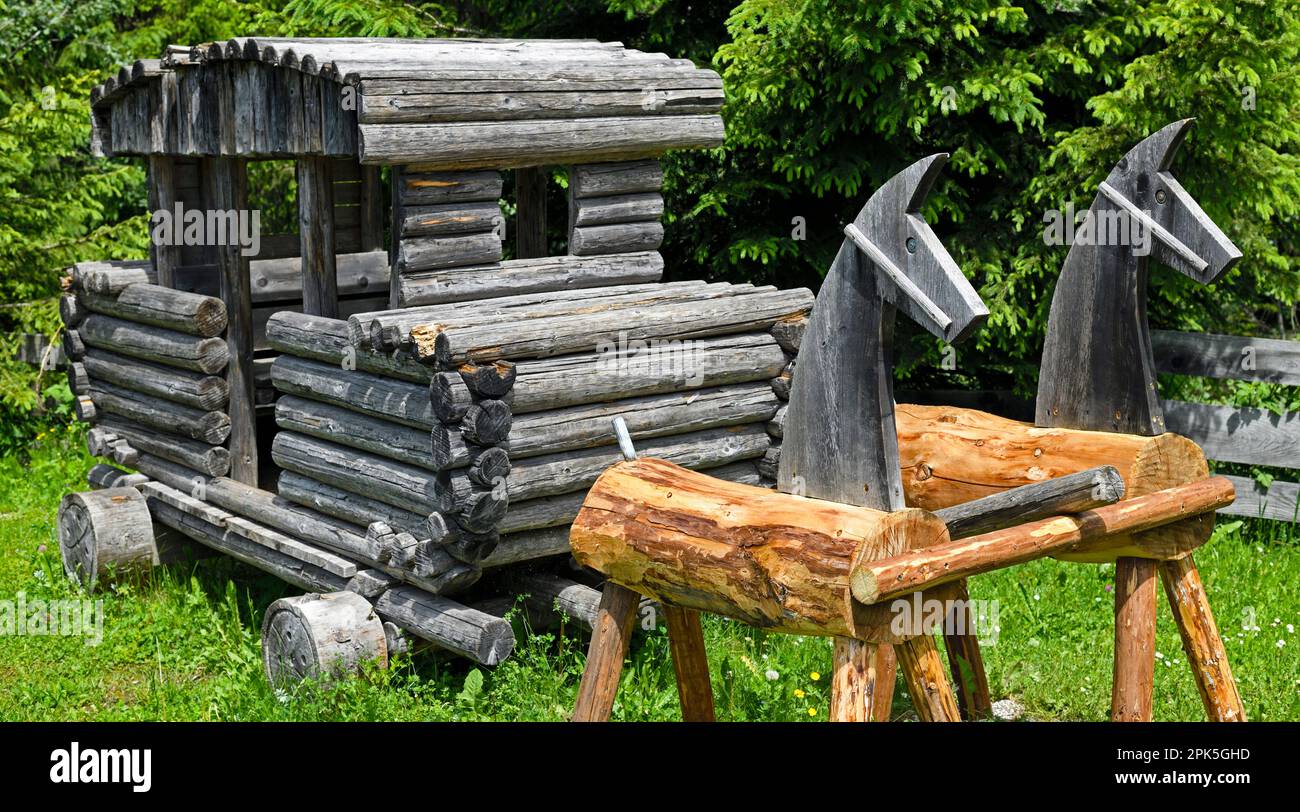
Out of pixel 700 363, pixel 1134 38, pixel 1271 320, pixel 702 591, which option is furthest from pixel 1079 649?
pixel 1271 320

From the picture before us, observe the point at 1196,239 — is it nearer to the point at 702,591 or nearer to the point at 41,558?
the point at 702,591

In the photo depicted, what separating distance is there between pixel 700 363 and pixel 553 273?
36.5 inches

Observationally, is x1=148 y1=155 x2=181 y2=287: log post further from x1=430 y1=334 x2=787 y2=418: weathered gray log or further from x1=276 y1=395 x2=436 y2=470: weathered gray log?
x1=430 y1=334 x2=787 y2=418: weathered gray log

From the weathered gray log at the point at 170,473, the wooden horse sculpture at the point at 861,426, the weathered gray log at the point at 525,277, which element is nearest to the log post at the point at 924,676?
the wooden horse sculpture at the point at 861,426

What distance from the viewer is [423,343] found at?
5773 mm

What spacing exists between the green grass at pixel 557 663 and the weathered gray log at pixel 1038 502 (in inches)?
77.2

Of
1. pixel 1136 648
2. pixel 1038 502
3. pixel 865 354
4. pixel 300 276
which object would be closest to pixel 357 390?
pixel 300 276

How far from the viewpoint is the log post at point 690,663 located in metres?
5.07

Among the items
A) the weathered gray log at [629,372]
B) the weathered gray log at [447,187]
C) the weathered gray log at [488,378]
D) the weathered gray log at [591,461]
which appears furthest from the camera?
the weathered gray log at [447,187]

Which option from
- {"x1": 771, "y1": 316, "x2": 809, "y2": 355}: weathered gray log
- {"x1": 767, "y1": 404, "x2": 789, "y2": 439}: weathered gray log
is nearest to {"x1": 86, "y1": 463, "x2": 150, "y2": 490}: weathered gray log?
{"x1": 767, "y1": 404, "x2": 789, "y2": 439}: weathered gray log

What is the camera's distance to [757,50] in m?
8.99

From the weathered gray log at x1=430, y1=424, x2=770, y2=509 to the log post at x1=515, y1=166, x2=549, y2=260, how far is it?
5.67 ft

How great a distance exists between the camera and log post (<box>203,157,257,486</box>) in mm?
7344

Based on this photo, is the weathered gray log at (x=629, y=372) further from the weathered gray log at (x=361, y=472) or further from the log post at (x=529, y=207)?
the log post at (x=529, y=207)
